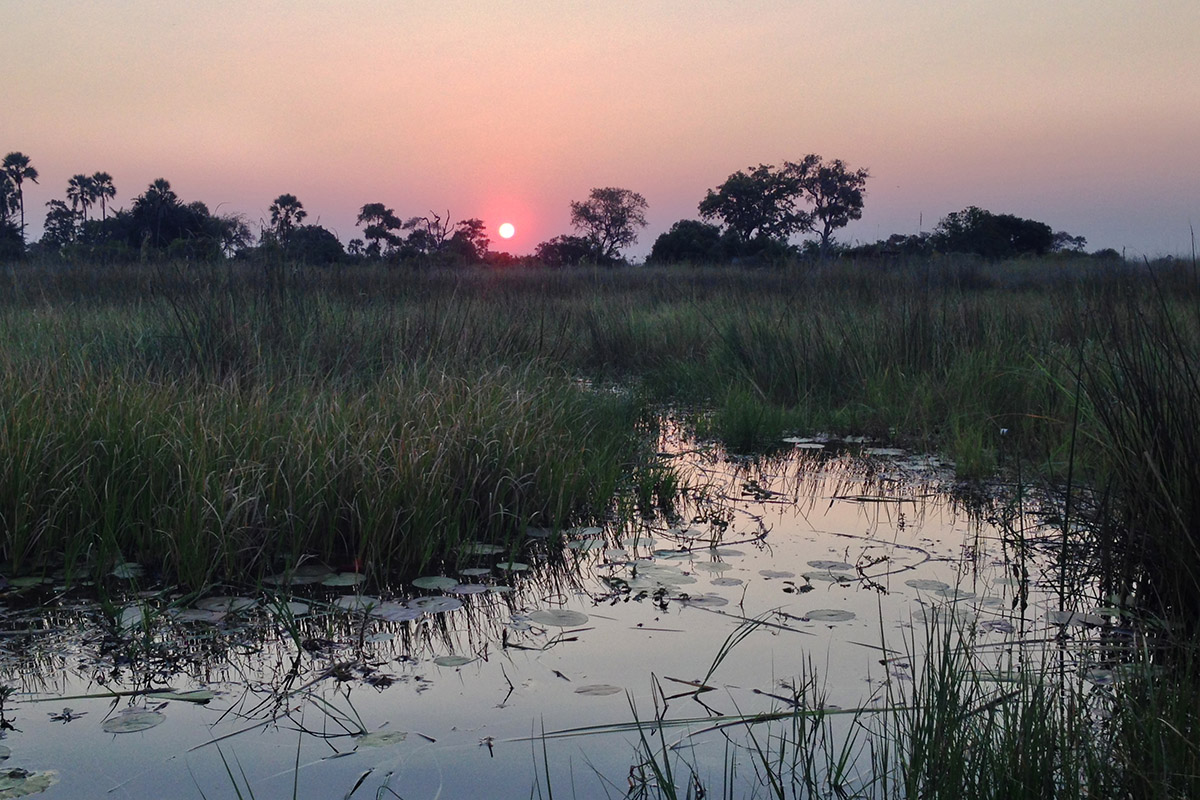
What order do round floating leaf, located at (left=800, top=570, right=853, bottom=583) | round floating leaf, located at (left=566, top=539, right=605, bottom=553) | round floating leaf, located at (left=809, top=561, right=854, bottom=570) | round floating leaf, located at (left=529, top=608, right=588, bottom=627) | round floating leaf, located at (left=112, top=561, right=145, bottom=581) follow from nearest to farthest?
1. round floating leaf, located at (left=529, top=608, right=588, bottom=627)
2. round floating leaf, located at (left=112, top=561, right=145, bottom=581)
3. round floating leaf, located at (left=800, top=570, right=853, bottom=583)
4. round floating leaf, located at (left=809, top=561, right=854, bottom=570)
5. round floating leaf, located at (left=566, top=539, right=605, bottom=553)

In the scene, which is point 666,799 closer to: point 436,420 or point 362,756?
point 362,756

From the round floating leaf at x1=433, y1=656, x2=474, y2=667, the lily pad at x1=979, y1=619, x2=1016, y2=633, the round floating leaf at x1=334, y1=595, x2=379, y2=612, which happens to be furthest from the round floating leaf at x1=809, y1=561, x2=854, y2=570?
the round floating leaf at x1=334, y1=595, x2=379, y2=612

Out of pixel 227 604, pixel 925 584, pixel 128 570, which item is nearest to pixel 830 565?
pixel 925 584

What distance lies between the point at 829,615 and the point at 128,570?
2.34 m

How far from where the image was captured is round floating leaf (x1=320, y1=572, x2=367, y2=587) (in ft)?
9.96

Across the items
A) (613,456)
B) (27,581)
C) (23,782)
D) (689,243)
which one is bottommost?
(23,782)

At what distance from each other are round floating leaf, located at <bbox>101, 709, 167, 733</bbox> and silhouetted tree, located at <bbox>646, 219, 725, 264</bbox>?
34661mm

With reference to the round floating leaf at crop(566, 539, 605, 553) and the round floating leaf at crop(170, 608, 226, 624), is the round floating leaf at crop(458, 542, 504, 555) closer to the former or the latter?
the round floating leaf at crop(566, 539, 605, 553)

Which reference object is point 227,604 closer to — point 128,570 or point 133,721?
point 128,570

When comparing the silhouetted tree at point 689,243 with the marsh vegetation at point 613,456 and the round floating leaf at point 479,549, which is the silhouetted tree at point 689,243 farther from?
the round floating leaf at point 479,549

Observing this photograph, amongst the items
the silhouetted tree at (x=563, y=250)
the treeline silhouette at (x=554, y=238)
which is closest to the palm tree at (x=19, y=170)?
the treeline silhouette at (x=554, y=238)

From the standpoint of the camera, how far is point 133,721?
2.10 m

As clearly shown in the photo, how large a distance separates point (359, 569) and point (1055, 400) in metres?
4.65

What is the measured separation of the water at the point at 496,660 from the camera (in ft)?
6.36
